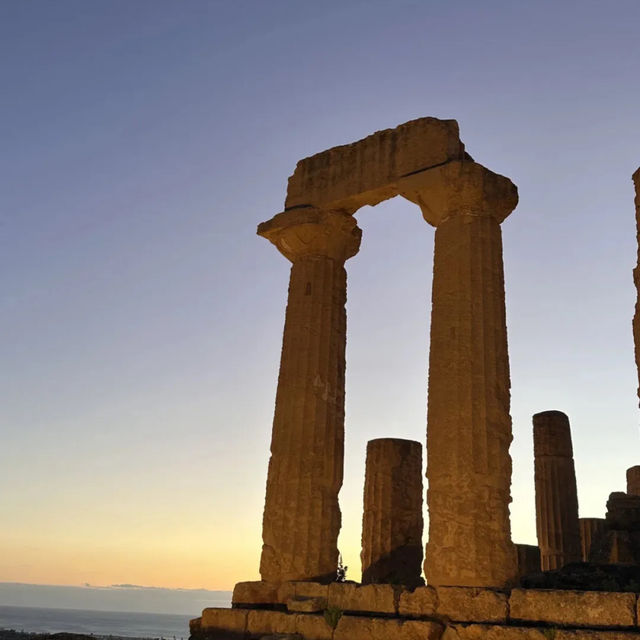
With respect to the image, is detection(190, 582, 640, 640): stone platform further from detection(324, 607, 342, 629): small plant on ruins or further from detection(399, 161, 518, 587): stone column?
detection(399, 161, 518, 587): stone column

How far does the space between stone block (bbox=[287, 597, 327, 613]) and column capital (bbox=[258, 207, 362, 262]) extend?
701cm

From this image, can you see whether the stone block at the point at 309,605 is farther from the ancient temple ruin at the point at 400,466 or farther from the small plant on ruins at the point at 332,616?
the small plant on ruins at the point at 332,616

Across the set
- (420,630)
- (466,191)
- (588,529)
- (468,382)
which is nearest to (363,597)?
(420,630)

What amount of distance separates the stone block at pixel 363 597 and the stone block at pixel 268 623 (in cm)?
72

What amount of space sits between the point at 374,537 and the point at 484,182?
9205mm

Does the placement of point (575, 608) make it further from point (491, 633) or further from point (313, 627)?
point (313, 627)

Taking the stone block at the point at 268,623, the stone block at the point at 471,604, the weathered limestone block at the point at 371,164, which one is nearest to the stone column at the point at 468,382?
the stone block at the point at 471,604

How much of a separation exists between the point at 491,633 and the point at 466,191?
7467mm

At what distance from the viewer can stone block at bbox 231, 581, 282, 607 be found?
1324cm

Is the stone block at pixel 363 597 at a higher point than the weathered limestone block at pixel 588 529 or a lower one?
lower

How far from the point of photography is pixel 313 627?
1170cm

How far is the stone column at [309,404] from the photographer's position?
45.1ft

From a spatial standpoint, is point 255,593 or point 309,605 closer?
point 309,605

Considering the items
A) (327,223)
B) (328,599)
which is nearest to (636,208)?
(327,223)
